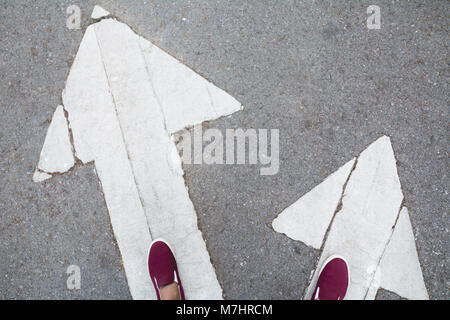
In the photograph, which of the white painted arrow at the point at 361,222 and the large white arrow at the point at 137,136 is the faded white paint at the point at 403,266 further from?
the large white arrow at the point at 137,136

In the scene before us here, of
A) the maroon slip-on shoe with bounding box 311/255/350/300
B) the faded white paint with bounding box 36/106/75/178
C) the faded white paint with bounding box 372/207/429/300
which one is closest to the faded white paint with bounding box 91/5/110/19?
the faded white paint with bounding box 36/106/75/178

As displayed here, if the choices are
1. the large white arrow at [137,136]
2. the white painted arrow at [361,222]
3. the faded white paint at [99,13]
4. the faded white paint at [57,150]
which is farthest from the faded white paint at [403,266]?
the faded white paint at [99,13]

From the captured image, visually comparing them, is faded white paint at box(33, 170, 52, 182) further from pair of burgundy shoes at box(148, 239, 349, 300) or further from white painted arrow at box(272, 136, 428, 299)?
white painted arrow at box(272, 136, 428, 299)

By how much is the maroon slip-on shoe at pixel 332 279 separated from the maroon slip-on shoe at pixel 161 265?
114 centimetres

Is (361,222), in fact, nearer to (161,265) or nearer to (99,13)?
(161,265)

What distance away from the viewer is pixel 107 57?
2.65 meters

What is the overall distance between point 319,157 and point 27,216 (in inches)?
98.8

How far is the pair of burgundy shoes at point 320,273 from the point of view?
A: 243cm

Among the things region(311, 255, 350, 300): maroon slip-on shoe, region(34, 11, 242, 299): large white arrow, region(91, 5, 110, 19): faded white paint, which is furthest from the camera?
region(91, 5, 110, 19): faded white paint

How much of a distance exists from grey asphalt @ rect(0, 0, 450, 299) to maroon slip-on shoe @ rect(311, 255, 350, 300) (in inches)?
4.9

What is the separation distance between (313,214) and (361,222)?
397mm

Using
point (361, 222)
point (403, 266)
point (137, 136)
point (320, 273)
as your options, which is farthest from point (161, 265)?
point (403, 266)

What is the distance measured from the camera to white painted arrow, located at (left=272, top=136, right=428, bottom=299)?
8.16 ft

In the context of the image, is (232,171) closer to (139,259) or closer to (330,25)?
(139,259)
